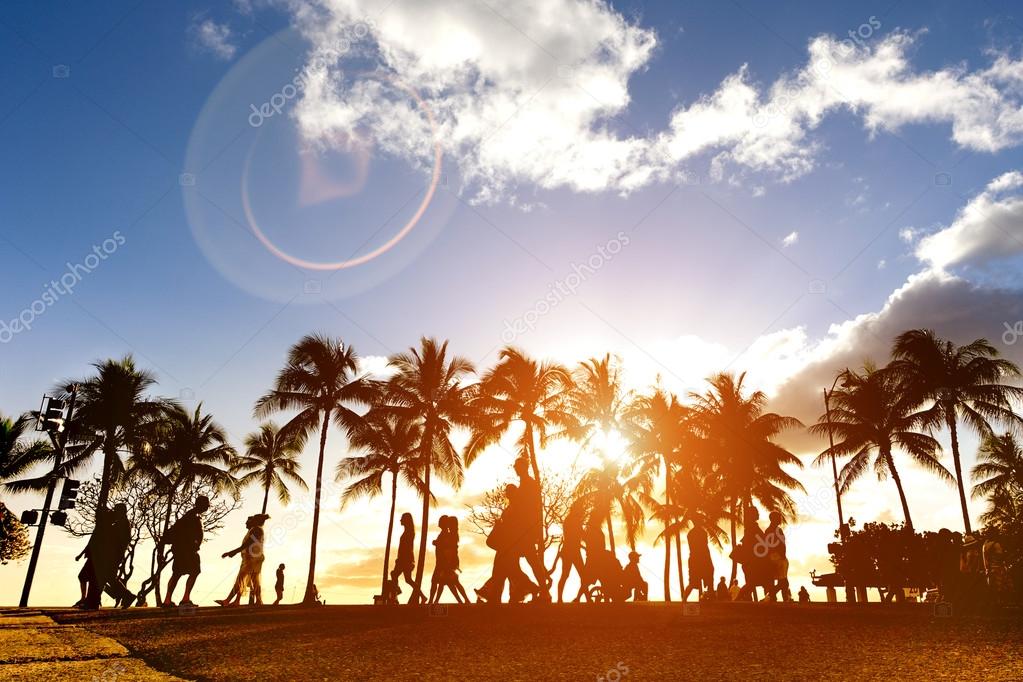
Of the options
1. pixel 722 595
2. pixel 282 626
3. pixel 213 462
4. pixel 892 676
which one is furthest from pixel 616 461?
pixel 892 676

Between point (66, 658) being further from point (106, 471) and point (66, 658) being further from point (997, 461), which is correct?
point (997, 461)

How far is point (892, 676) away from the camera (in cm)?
510

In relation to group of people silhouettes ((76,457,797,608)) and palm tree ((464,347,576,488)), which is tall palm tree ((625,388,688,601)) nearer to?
palm tree ((464,347,576,488))

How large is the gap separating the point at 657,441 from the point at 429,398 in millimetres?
11689

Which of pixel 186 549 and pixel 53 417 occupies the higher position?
pixel 53 417

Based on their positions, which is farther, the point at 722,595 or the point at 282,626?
the point at 722,595

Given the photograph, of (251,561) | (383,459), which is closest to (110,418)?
(383,459)

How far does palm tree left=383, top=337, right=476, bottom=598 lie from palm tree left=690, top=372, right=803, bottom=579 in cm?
1223

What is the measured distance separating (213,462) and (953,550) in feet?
122

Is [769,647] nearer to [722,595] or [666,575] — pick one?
[722,595]

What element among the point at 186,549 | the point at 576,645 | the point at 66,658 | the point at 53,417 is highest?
the point at 53,417

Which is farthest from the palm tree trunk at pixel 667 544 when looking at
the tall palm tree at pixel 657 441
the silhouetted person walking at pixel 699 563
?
the silhouetted person walking at pixel 699 563

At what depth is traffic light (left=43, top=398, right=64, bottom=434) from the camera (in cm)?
1773

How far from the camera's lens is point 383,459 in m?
36.8
